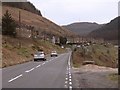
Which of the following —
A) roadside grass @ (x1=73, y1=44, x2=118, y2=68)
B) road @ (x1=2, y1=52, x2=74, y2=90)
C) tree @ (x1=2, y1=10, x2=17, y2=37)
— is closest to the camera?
road @ (x1=2, y1=52, x2=74, y2=90)

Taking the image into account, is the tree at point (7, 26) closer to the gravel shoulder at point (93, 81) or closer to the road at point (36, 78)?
the road at point (36, 78)

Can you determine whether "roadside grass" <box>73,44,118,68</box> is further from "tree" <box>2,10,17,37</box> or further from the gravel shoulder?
"tree" <box>2,10,17,37</box>

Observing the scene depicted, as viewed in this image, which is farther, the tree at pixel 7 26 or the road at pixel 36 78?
the tree at pixel 7 26

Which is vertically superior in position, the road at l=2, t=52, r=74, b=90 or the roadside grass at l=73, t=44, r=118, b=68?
the road at l=2, t=52, r=74, b=90

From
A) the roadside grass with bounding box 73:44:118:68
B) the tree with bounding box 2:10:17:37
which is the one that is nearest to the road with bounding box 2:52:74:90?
the roadside grass with bounding box 73:44:118:68

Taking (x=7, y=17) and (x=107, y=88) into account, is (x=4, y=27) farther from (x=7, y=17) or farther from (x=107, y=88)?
(x=107, y=88)

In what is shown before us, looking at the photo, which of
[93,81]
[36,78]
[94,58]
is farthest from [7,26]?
[93,81]

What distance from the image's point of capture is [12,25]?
9800 centimetres

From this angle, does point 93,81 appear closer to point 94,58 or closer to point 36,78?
point 36,78

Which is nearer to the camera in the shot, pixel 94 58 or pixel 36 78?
pixel 36 78

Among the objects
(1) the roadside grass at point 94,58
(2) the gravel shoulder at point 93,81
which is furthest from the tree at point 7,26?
(2) the gravel shoulder at point 93,81

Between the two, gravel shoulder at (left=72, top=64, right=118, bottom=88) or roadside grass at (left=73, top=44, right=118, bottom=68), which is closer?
gravel shoulder at (left=72, top=64, right=118, bottom=88)

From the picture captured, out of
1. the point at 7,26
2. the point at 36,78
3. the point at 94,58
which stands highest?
the point at 7,26

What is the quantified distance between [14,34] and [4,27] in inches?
143
